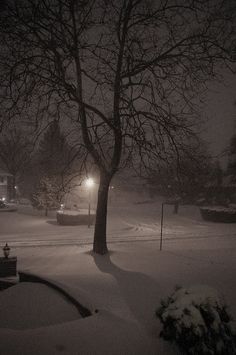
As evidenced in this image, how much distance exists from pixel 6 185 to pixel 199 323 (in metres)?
56.7

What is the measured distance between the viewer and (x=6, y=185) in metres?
57.7

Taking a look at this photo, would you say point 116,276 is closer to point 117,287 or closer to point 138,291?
point 117,287

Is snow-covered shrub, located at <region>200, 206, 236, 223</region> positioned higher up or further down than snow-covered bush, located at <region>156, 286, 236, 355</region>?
higher up

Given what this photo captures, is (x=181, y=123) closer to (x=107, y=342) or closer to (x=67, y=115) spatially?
(x=67, y=115)

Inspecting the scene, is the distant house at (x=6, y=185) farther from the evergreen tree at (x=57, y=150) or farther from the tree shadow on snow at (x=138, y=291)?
the tree shadow on snow at (x=138, y=291)

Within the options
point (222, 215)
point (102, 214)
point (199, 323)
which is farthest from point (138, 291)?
point (222, 215)

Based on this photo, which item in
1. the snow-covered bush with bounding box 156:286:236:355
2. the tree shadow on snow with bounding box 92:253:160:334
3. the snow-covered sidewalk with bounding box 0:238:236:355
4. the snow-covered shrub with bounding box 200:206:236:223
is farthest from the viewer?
the snow-covered shrub with bounding box 200:206:236:223

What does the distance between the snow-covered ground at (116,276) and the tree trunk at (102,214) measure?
1.73ft

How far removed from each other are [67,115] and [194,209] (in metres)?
30.6

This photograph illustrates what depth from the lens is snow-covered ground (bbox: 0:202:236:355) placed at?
545 centimetres

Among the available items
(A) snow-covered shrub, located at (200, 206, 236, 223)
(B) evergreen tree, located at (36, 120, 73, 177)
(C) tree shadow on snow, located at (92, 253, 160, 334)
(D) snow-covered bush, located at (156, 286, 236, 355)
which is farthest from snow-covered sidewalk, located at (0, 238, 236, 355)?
(A) snow-covered shrub, located at (200, 206, 236, 223)

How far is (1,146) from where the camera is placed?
5869cm

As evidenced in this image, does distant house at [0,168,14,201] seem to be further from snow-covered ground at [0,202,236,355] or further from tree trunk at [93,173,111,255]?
tree trunk at [93,173,111,255]

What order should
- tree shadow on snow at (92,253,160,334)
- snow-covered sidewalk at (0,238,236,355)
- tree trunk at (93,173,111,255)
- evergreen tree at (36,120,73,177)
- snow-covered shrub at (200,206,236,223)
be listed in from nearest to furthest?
snow-covered sidewalk at (0,238,236,355) → tree shadow on snow at (92,253,160,334) → evergreen tree at (36,120,73,177) → tree trunk at (93,173,111,255) → snow-covered shrub at (200,206,236,223)
